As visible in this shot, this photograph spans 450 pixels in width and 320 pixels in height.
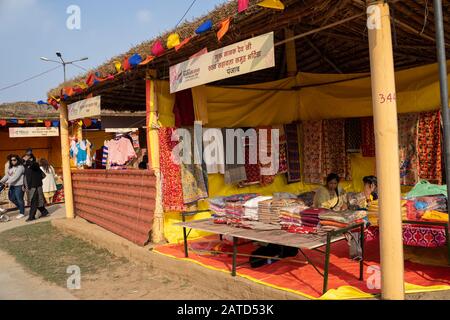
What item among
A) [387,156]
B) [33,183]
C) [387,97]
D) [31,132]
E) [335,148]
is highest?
[31,132]

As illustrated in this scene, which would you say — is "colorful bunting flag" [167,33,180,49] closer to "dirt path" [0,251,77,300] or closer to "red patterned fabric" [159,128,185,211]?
"red patterned fabric" [159,128,185,211]

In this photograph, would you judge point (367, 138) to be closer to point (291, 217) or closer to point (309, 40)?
point (309, 40)

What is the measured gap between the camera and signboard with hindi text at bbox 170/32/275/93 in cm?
402

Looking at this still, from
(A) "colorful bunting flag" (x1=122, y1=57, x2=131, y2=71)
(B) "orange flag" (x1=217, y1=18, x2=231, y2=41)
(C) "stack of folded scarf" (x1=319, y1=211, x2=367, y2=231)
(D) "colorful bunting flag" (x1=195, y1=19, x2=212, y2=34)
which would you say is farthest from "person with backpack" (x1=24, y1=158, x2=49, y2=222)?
(C) "stack of folded scarf" (x1=319, y1=211, x2=367, y2=231)

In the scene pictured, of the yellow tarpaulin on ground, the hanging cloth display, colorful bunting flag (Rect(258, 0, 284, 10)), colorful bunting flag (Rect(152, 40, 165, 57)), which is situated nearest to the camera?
colorful bunting flag (Rect(258, 0, 284, 10))

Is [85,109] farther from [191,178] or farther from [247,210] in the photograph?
[247,210]

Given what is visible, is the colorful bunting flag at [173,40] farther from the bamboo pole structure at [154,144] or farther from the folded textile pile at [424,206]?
the folded textile pile at [424,206]

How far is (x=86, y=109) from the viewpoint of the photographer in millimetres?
7605

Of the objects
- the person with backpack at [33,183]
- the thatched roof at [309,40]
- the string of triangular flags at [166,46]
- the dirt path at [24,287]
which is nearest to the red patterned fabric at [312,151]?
the thatched roof at [309,40]

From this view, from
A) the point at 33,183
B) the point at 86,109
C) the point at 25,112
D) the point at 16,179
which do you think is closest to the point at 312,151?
the point at 86,109

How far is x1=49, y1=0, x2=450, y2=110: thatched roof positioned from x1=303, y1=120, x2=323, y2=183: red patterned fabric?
46.0 inches

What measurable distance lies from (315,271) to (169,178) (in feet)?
8.61

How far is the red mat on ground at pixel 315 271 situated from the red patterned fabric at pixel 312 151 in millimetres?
1849

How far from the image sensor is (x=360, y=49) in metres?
6.85
